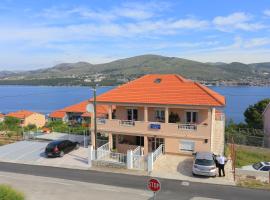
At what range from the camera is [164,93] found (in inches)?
1155

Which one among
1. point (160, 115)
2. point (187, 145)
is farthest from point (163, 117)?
point (187, 145)

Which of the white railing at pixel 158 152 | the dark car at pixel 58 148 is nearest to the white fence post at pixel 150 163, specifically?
the white railing at pixel 158 152

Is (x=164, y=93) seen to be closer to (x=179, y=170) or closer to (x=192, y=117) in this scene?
(x=192, y=117)

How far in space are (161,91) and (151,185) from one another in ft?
59.0

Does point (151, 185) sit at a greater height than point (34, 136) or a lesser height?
greater

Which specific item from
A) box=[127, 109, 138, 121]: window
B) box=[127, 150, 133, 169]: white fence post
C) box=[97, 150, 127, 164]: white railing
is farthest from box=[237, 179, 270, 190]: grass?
box=[127, 109, 138, 121]: window

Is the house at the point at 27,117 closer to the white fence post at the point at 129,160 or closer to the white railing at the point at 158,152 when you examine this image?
the white railing at the point at 158,152

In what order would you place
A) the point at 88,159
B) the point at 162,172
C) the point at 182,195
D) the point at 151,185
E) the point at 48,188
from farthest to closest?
the point at 88,159
the point at 162,172
the point at 48,188
the point at 182,195
the point at 151,185

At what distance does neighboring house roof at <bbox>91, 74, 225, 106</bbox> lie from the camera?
27.5 metres

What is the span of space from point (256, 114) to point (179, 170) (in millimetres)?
32773

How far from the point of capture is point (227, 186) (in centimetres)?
2108

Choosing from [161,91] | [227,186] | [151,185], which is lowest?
[227,186]

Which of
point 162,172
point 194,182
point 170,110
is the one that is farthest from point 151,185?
point 170,110

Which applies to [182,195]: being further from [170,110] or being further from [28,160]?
[28,160]
